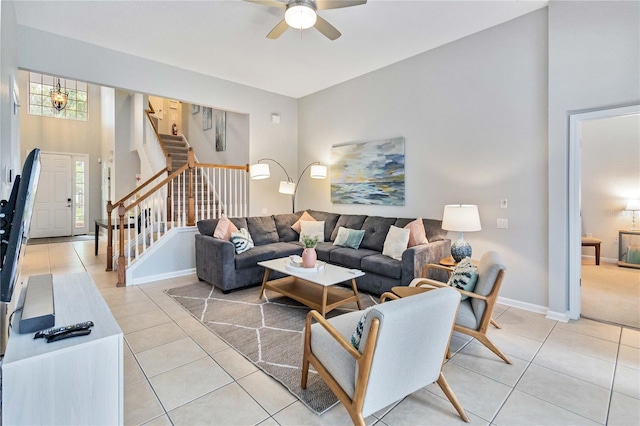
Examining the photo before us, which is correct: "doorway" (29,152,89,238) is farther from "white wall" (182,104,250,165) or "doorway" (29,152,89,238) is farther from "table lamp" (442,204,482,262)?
"table lamp" (442,204,482,262)

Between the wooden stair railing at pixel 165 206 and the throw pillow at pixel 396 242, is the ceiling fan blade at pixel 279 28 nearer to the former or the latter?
the wooden stair railing at pixel 165 206

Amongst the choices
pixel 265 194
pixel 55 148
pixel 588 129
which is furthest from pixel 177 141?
Answer: pixel 588 129

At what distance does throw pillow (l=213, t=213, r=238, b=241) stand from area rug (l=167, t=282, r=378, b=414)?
2.32 feet

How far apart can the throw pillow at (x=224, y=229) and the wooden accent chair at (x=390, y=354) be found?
2950 millimetres

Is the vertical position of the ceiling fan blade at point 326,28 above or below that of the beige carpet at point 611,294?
above

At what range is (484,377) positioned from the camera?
224 centimetres

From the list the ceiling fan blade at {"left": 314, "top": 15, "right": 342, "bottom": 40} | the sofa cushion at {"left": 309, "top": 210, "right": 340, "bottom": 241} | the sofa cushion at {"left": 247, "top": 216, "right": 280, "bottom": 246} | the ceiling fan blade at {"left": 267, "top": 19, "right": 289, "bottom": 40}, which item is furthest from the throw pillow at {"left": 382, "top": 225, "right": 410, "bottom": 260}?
the ceiling fan blade at {"left": 267, "top": 19, "right": 289, "bottom": 40}

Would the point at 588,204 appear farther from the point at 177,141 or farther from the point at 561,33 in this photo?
the point at 177,141

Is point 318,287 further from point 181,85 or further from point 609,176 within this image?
point 609,176

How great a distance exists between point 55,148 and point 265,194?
672 cm

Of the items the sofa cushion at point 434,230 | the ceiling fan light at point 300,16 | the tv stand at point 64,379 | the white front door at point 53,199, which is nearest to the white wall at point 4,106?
the tv stand at point 64,379

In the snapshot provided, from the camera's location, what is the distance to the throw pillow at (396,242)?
395cm

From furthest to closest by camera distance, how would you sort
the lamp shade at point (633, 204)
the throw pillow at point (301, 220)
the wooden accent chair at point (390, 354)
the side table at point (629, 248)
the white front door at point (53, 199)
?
the white front door at point (53, 199) → the throw pillow at point (301, 220) → the lamp shade at point (633, 204) → the side table at point (629, 248) → the wooden accent chair at point (390, 354)

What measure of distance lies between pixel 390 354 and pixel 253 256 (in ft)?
9.83
